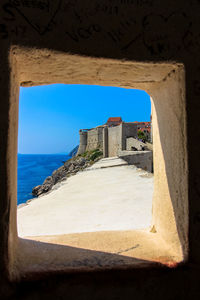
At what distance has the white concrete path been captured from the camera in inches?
106

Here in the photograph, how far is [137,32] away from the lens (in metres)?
1.17

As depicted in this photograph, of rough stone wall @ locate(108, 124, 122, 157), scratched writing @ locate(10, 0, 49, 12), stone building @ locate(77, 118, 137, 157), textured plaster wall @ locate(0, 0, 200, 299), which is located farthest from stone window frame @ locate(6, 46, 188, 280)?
rough stone wall @ locate(108, 124, 122, 157)

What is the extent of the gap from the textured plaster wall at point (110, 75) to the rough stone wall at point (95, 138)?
32128 mm

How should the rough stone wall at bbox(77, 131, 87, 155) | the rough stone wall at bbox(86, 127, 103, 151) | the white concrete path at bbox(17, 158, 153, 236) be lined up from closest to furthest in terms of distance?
the white concrete path at bbox(17, 158, 153, 236), the rough stone wall at bbox(86, 127, 103, 151), the rough stone wall at bbox(77, 131, 87, 155)

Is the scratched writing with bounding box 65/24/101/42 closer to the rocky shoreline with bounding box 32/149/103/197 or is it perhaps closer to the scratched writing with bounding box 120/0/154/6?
the scratched writing with bounding box 120/0/154/6

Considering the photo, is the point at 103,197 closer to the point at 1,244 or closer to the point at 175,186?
the point at 175,186

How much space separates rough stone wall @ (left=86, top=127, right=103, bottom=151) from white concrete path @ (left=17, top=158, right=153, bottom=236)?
1143 inches

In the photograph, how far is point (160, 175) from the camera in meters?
1.69

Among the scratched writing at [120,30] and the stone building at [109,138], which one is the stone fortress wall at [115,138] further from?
the scratched writing at [120,30]

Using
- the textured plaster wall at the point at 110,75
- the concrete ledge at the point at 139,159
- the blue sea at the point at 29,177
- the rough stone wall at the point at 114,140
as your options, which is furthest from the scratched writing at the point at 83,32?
the blue sea at the point at 29,177

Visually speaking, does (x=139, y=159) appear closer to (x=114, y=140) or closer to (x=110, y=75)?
(x=110, y=75)

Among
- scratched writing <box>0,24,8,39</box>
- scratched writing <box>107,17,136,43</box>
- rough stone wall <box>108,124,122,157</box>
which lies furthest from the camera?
rough stone wall <box>108,124,122,157</box>

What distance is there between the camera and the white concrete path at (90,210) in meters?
2.69

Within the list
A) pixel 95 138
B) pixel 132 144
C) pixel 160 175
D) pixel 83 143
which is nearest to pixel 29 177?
pixel 83 143
